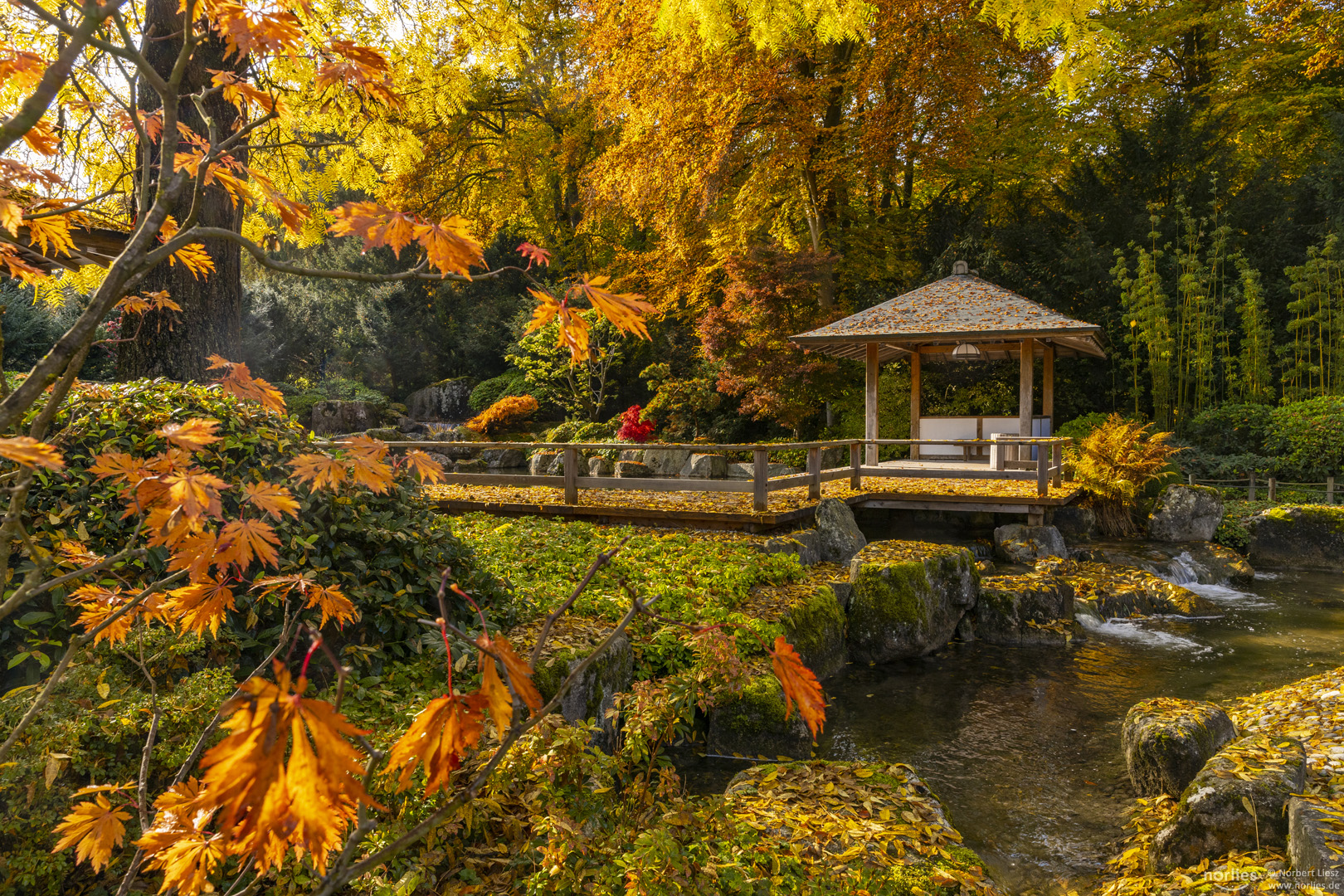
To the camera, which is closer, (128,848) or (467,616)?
(128,848)

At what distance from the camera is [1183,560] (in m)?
9.90

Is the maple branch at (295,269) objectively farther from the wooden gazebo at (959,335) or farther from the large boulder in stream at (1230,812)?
the wooden gazebo at (959,335)

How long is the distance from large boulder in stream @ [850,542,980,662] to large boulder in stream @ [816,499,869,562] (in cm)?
113

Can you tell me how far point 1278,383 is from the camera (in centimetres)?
1555

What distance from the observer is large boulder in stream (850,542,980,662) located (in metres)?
6.69

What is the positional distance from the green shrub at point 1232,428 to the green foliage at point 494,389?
16.3 m

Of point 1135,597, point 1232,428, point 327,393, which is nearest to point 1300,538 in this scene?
point 1135,597

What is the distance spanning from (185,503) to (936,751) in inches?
197

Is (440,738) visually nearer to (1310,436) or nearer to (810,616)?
(810,616)

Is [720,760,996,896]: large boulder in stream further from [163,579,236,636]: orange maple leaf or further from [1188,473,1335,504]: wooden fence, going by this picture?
[1188,473,1335,504]: wooden fence

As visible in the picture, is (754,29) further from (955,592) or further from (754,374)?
(754,374)

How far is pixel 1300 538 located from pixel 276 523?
1274 cm

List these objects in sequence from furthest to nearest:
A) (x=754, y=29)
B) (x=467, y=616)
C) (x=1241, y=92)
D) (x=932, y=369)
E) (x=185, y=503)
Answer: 1. (x=1241, y=92)
2. (x=932, y=369)
3. (x=467, y=616)
4. (x=754, y=29)
5. (x=185, y=503)

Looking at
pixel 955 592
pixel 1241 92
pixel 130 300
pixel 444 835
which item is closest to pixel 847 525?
pixel 955 592
